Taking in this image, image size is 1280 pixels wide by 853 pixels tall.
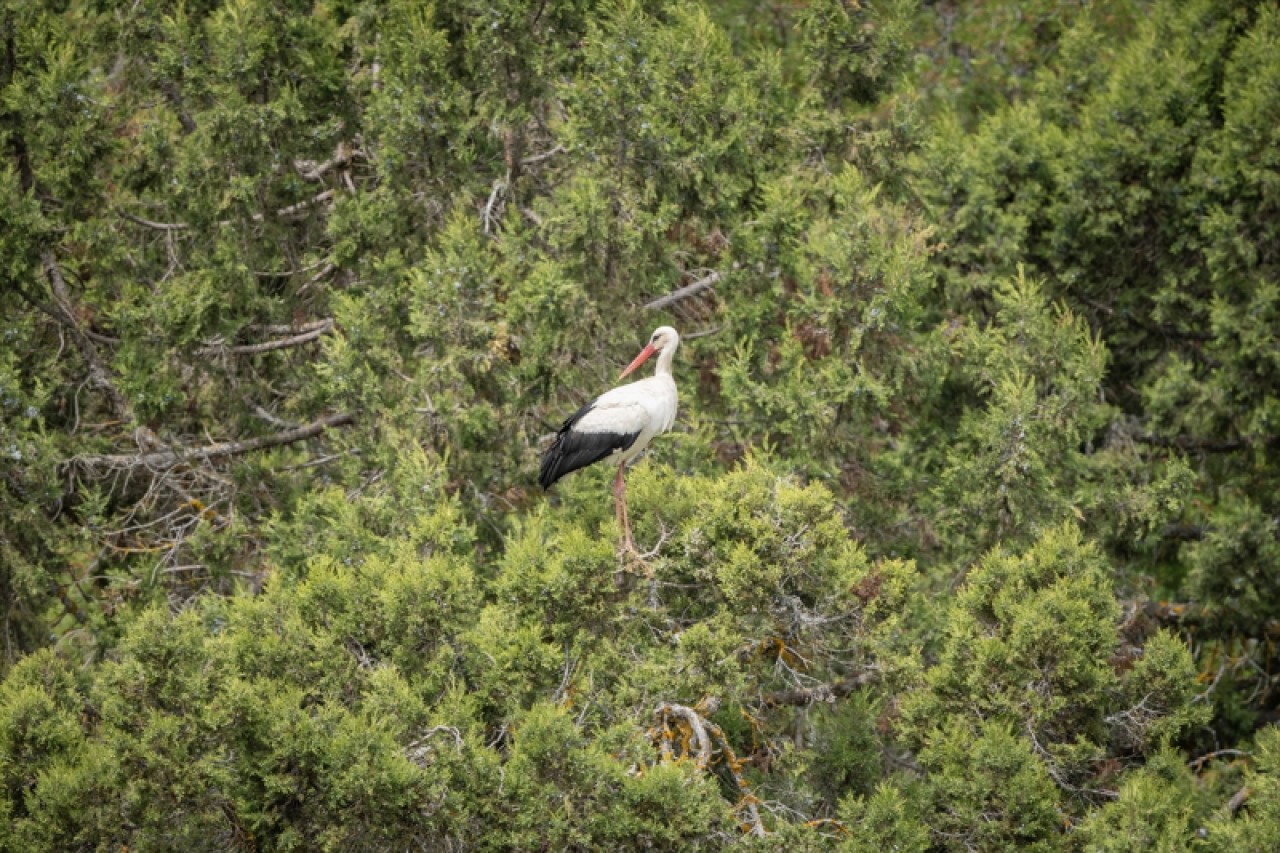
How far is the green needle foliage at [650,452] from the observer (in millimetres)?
9312

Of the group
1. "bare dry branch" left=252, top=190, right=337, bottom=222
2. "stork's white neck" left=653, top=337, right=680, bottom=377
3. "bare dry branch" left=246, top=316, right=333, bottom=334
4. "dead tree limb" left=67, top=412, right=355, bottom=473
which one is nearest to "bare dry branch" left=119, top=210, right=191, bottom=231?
"bare dry branch" left=252, top=190, right=337, bottom=222

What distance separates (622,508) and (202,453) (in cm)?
470

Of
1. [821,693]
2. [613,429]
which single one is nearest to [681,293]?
[613,429]

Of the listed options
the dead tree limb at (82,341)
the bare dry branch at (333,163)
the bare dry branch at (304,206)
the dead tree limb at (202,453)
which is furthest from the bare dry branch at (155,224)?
the dead tree limb at (202,453)

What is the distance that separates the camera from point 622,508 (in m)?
10.3

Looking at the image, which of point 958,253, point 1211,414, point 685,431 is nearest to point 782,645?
point 685,431

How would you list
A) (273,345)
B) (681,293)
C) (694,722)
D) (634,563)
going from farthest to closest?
(273,345)
(681,293)
(634,563)
(694,722)

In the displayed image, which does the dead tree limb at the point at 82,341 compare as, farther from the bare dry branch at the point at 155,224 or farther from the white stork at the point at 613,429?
the white stork at the point at 613,429

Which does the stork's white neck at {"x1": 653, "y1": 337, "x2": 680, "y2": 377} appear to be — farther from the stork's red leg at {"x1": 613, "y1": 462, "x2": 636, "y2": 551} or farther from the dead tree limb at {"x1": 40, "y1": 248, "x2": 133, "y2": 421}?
A: the dead tree limb at {"x1": 40, "y1": 248, "x2": 133, "y2": 421}

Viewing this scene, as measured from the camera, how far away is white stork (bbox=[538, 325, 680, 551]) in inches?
433

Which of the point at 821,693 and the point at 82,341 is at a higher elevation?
the point at 821,693

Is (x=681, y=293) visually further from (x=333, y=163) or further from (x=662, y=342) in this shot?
(x=333, y=163)

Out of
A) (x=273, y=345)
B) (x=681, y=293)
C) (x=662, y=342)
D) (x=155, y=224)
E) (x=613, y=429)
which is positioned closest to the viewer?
(x=613, y=429)

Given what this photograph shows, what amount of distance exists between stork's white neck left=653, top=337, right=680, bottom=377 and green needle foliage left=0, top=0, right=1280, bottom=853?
669 millimetres
